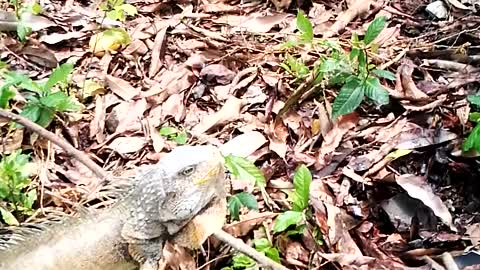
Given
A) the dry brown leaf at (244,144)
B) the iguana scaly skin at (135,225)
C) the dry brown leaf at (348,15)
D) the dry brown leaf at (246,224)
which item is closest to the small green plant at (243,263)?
the dry brown leaf at (246,224)

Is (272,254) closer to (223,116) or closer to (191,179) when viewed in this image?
(191,179)

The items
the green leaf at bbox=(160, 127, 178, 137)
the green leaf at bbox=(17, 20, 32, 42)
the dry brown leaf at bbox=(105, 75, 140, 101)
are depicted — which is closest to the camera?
the green leaf at bbox=(160, 127, 178, 137)

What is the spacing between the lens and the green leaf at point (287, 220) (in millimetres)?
3379

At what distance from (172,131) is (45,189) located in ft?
2.21

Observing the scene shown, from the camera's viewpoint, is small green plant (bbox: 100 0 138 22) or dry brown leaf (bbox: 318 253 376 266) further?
small green plant (bbox: 100 0 138 22)

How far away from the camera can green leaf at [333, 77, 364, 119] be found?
3867 millimetres

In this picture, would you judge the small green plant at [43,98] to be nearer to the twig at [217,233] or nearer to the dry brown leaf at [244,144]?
the twig at [217,233]

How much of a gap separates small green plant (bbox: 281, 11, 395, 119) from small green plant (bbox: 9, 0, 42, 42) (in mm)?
1487

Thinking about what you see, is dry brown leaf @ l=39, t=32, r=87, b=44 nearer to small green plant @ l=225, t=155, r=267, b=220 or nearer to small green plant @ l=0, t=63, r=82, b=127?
small green plant @ l=0, t=63, r=82, b=127

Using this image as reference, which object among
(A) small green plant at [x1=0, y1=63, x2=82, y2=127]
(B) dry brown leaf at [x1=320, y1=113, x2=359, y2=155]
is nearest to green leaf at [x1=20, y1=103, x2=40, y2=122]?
(A) small green plant at [x1=0, y1=63, x2=82, y2=127]

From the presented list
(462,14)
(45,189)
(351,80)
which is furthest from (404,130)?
(45,189)

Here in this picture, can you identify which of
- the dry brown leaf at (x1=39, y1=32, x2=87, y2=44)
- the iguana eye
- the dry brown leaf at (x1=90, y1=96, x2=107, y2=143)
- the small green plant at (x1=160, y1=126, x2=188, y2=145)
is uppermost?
the iguana eye

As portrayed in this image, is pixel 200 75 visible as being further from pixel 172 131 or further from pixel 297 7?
pixel 297 7

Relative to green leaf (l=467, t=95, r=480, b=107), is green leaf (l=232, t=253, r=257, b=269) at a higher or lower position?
lower
